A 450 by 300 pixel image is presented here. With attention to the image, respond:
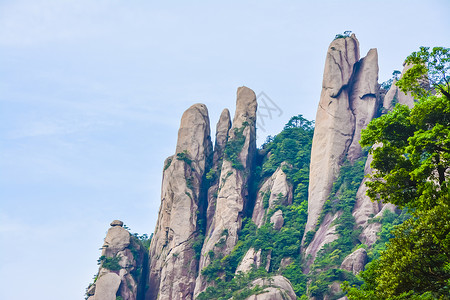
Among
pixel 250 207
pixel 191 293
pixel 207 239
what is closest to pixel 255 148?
pixel 250 207

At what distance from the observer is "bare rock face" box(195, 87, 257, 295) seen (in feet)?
174

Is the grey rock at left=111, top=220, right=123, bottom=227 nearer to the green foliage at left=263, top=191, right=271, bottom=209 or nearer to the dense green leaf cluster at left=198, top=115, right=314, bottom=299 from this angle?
the dense green leaf cluster at left=198, top=115, right=314, bottom=299

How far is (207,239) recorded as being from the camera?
54812 mm

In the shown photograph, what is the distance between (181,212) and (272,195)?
9.09 meters

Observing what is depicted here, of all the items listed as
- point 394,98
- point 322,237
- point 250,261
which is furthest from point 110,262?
point 394,98

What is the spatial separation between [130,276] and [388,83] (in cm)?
3759

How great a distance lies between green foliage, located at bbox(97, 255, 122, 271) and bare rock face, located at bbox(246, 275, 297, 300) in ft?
52.0

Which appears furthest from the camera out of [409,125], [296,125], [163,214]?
[296,125]

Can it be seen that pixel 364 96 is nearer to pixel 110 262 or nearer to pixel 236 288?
pixel 236 288

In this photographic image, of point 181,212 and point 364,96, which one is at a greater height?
point 364,96

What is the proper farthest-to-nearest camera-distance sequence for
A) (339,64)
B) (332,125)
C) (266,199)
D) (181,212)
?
(339,64) → (181,212) → (332,125) → (266,199)

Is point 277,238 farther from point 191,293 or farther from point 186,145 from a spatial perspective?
point 186,145

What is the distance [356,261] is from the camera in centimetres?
4181

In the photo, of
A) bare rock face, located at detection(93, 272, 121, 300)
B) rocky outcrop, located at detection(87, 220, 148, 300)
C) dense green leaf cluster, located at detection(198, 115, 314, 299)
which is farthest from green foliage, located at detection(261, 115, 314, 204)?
bare rock face, located at detection(93, 272, 121, 300)
